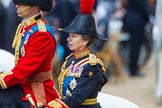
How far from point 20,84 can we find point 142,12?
15.6 ft

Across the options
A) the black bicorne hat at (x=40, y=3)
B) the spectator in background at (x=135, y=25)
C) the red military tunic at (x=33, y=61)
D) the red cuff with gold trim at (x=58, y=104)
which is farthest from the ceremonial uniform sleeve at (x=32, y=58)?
the spectator in background at (x=135, y=25)

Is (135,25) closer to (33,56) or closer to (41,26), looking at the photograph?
(41,26)

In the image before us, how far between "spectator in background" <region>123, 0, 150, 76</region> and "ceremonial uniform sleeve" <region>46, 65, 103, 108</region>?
4.94 metres

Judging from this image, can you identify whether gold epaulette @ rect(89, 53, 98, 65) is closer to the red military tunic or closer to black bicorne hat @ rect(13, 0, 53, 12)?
the red military tunic

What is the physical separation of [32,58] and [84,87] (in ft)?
1.56

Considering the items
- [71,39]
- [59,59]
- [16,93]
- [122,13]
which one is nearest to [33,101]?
[16,93]

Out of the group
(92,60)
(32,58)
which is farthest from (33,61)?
(92,60)

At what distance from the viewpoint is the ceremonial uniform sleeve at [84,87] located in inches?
179

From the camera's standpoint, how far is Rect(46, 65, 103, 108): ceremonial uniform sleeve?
4543 millimetres

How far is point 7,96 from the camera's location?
4836 millimetres

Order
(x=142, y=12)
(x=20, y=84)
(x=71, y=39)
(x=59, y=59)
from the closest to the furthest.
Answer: (x=71, y=39) < (x=20, y=84) < (x=59, y=59) < (x=142, y=12)

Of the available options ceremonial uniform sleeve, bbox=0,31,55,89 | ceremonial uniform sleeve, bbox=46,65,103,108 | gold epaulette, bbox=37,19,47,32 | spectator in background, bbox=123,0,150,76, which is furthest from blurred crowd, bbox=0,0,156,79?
ceremonial uniform sleeve, bbox=46,65,103,108

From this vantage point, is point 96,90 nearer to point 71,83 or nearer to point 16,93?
point 71,83

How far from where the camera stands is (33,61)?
15.7ft
